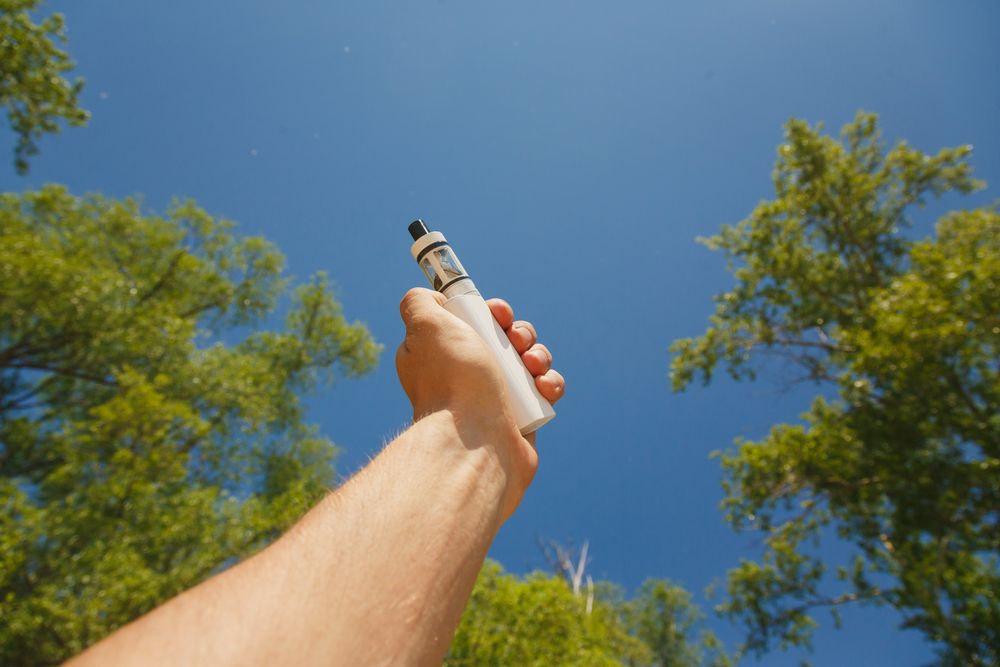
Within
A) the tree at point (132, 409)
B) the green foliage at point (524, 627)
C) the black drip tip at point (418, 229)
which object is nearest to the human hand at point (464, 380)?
the black drip tip at point (418, 229)

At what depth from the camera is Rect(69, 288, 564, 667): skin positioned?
737 millimetres

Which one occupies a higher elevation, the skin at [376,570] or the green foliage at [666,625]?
the green foliage at [666,625]

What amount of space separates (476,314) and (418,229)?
0.46 m

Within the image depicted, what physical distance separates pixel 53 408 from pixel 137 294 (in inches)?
134

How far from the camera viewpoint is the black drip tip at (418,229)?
6.77ft

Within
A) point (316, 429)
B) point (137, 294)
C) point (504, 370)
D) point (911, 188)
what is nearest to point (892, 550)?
point (911, 188)

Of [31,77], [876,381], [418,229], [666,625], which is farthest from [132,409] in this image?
[666,625]

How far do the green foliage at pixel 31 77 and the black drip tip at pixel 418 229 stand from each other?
991cm

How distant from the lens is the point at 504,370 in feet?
5.88

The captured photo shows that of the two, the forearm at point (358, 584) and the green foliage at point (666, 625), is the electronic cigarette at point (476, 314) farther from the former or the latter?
the green foliage at point (666, 625)

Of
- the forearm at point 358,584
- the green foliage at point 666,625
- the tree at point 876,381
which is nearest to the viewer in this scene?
the forearm at point 358,584

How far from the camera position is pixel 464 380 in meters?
1.65

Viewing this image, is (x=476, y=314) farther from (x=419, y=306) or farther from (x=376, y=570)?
(x=376, y=570)

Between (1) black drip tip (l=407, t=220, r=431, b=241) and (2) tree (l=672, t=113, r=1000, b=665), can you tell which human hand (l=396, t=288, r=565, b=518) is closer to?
(1) black drip tip (l=407, t=220, r=431, b=241)
